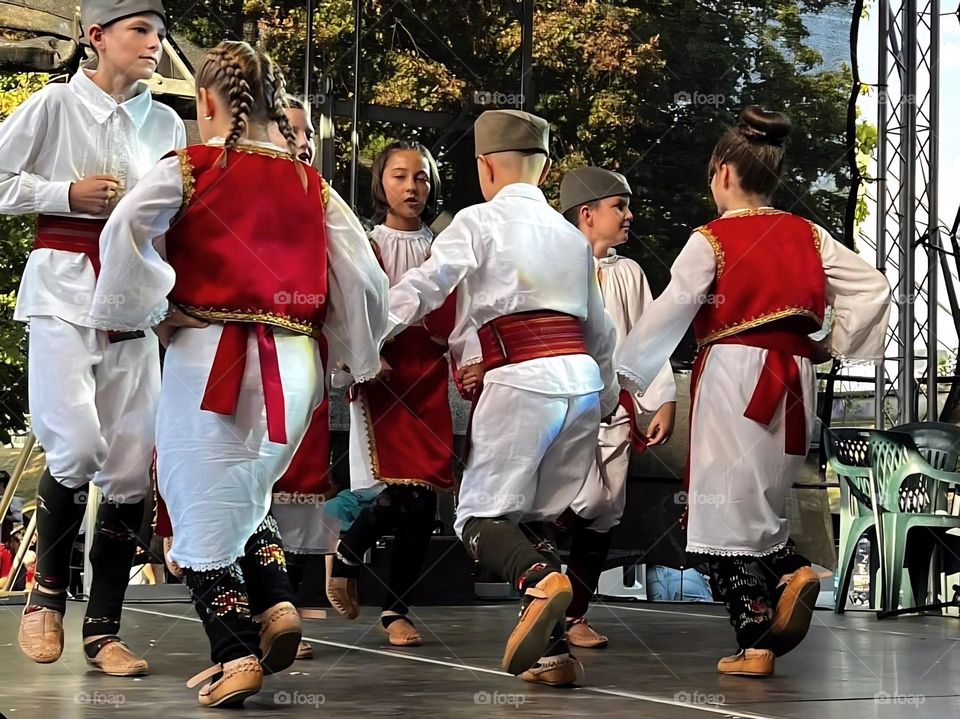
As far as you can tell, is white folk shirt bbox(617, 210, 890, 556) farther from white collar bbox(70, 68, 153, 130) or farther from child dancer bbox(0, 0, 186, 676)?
white collar bbox(70, 68, 153, 130)

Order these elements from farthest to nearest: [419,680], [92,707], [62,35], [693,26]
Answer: [693,26], [62,35], [419,680], [92,707]

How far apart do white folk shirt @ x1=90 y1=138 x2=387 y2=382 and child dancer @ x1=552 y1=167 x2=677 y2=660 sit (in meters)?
1.30

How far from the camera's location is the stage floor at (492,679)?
3.00 meters

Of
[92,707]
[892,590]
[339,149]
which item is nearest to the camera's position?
[92,707]

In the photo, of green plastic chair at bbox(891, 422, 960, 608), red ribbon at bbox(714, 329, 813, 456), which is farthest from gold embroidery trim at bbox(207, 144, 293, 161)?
green plastic chair at bbox(891, 422, 960, 608)

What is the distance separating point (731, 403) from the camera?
12.4 feet

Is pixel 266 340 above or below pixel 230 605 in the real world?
above

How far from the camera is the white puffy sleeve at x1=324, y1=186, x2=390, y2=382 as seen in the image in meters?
3.17

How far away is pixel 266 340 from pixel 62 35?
3020 mm

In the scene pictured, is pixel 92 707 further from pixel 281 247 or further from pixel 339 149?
pixel 339 149

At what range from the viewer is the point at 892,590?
6.05m

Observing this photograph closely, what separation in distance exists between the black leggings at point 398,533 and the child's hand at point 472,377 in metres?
0.82

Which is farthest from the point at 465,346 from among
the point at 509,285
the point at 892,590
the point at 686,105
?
the point at 686,105

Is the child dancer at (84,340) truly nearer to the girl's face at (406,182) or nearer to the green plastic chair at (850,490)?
the girl's face at (406,182)
